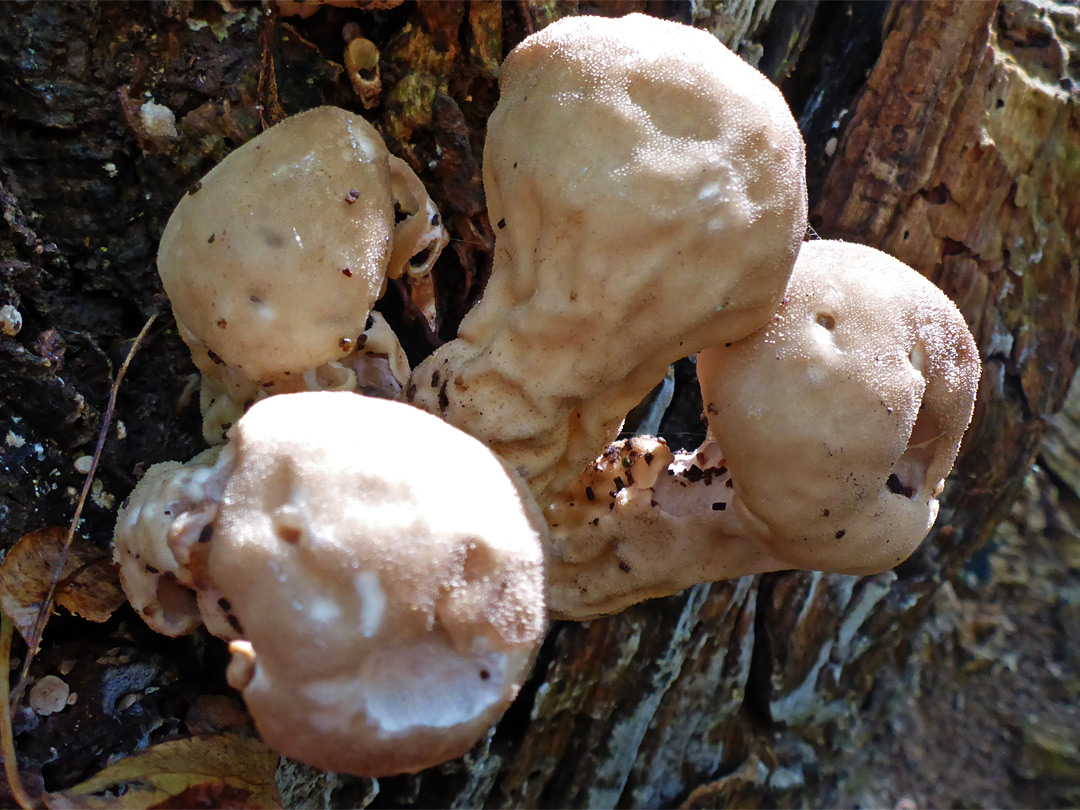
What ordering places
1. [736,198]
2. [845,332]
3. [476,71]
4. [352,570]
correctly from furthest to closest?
[476,71] → [845,332] → [736,198] → [352,570]

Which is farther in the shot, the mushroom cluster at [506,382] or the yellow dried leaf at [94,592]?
the yellow dried leaf at [94,592]

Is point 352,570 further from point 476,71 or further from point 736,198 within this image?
point 476,71

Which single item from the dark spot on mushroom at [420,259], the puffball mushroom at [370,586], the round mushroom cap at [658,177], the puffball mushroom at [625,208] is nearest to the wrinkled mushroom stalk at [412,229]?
the dark spot on mushroom at [420,259]

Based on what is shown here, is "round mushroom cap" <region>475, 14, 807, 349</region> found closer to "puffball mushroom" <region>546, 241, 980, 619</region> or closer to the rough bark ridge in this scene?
"puffball mushroom" <region>546, 241, 980, 619</region>

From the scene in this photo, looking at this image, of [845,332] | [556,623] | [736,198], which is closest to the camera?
[736,198]

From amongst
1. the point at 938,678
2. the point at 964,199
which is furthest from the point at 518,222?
the point at 938,678

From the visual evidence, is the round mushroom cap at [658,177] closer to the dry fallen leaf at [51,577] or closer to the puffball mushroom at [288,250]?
the puffball mushroom at [288,250]

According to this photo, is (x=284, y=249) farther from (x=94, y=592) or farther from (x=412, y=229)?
(x=94, y=592)
